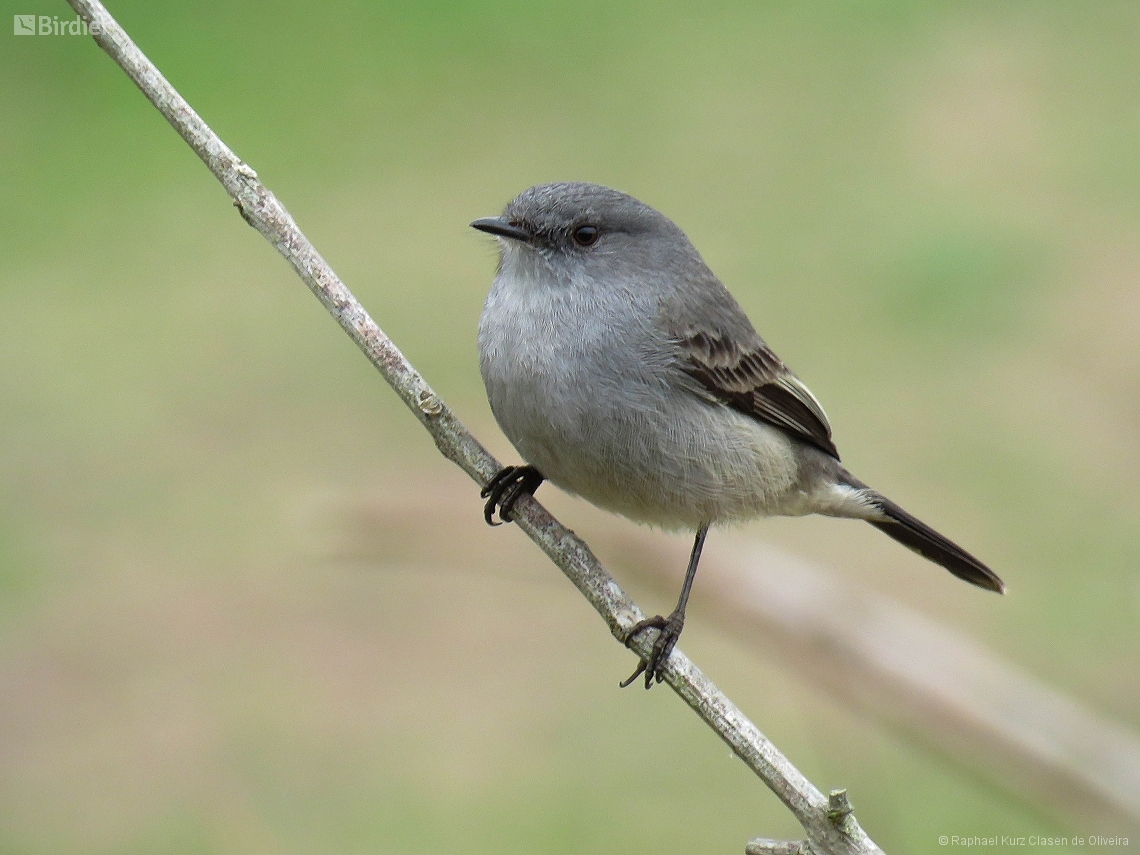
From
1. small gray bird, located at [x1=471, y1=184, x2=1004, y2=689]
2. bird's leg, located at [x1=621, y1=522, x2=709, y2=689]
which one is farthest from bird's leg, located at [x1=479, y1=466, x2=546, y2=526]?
bird's leg, located at [x1=621, y1=522, x2=709, y2=689]

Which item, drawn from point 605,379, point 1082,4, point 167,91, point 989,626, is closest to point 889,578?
point 989,626

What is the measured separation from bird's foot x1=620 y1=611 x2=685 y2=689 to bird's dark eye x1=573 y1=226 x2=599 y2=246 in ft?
4.54

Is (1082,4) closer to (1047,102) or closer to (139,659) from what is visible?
(1047,102)

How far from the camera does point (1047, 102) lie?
41.3 ft

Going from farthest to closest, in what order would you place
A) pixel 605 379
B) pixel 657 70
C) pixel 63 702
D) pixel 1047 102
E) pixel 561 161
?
pixel 657 70 → pixel 1047 102 → pixel 561 161 → pixel 63 702 → pixel 605 379

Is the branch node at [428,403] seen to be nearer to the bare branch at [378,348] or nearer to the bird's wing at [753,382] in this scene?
the bare branch at [378,348]

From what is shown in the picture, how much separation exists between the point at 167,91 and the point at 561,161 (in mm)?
7681

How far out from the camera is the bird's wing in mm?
5242

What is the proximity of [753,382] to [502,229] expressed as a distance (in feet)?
3.85

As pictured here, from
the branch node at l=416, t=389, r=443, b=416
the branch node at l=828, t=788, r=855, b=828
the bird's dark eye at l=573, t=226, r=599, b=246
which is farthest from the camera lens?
the bird's dark eye at l=573, t=226, r=599, b=246

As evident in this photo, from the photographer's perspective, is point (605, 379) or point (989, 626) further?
point (989, 626)

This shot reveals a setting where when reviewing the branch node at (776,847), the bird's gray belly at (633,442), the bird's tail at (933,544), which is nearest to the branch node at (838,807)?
the branch node at (776,847)

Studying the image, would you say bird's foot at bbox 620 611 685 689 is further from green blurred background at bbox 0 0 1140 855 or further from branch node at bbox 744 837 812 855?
green blurred background at bbox 0 0 1140 855
